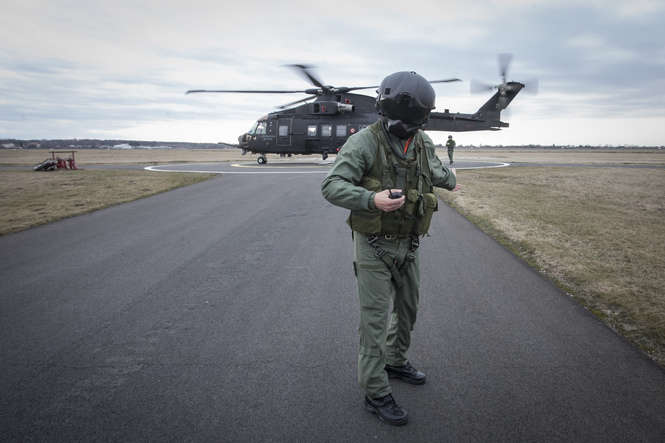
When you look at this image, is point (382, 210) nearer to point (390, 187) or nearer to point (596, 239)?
point (390, 187)

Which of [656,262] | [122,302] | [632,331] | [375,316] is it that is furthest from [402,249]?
[656,262]

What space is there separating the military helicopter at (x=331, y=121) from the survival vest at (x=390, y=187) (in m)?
17.5

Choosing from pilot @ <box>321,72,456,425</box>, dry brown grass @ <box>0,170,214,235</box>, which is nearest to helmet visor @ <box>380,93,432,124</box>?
pilot @ <box>321,72,456,425</box>

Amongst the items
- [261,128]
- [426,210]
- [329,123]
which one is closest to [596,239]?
[426,210]

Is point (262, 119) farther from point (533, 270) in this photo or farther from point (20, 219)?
point (533, 270)

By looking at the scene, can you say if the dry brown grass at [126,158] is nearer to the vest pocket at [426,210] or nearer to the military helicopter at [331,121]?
the military helicopter at [331,121]

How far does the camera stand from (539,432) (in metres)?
2.38

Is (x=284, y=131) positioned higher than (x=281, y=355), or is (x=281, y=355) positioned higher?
(x=284, y=131)

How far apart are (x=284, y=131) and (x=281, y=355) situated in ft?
67.3

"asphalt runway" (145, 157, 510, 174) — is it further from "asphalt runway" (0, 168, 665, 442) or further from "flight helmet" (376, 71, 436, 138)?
"flight helmet" (376, 71, 436, 138)

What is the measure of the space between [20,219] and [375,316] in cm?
1037

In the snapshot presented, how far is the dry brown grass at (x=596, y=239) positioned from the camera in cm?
412

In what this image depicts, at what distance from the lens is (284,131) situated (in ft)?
73.9

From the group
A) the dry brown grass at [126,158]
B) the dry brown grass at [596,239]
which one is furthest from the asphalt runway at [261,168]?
the dry brown grass at [596,239]
